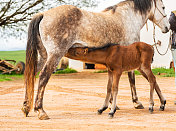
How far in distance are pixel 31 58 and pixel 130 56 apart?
1.78 m

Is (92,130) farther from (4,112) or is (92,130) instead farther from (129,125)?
(4,112)

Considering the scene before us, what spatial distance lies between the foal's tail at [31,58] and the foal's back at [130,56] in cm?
135

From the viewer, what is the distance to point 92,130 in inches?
134

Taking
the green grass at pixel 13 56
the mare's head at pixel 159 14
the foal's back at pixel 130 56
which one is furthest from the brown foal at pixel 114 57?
the green grass at pixel 13 56

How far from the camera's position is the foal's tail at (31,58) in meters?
4.56

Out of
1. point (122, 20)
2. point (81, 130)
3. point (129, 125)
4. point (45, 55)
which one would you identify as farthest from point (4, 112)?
point (122, 20)

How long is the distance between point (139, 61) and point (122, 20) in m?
0.97

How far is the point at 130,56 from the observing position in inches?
181

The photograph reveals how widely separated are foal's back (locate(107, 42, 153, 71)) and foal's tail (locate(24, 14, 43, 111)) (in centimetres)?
135

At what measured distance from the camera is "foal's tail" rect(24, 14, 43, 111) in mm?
4562

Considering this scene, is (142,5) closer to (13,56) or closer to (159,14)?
(159,14)

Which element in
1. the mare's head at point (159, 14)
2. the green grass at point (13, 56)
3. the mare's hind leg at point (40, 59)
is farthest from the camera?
the green grass at point (13, 56)

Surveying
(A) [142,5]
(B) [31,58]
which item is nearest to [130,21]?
(A) [142,5]

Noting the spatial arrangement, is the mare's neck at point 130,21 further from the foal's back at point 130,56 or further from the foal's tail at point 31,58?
the foal's tail at point 31,58
